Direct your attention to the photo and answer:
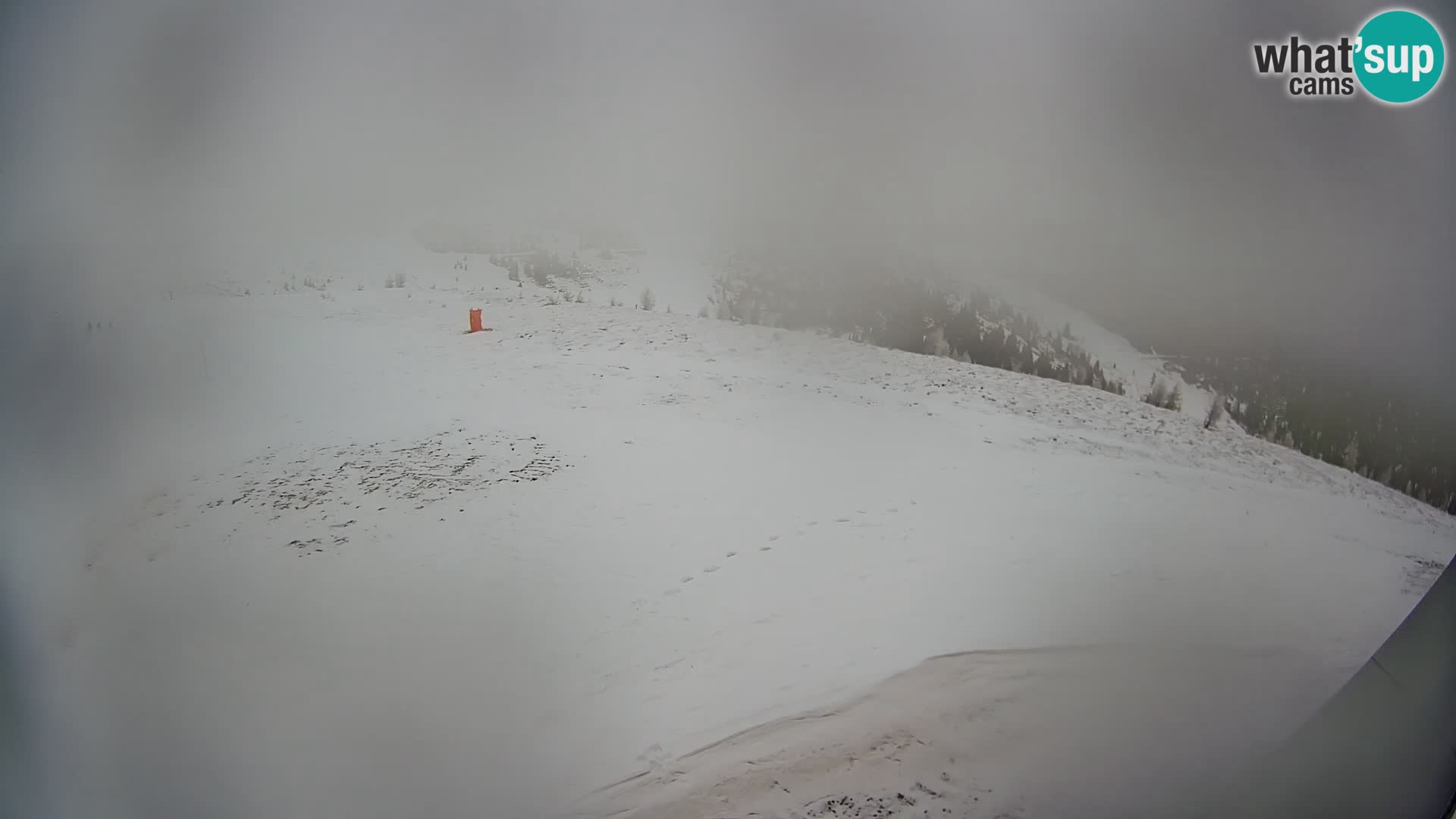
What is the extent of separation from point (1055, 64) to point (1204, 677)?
139 centimetres

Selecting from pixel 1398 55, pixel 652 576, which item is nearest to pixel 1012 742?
pixel 652 576

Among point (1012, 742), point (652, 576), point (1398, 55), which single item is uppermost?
point (1398, 55)

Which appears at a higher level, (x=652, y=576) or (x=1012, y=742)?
(x=652, y=576)

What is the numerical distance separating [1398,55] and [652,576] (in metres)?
1.97

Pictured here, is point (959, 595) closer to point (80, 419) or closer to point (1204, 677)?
point (1204, 677)

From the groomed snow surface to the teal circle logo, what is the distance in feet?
2.73

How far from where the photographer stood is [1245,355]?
1780 millimetres

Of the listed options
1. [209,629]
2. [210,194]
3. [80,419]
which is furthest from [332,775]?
[210,194]

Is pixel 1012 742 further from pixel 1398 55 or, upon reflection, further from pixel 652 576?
pixel 1398 55

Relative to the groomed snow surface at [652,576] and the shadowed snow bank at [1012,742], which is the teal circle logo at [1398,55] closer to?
the groomed snow surface at [652,576]

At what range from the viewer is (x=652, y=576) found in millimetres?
Result: 1414

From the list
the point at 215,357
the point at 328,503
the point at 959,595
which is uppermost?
the point at 215,357

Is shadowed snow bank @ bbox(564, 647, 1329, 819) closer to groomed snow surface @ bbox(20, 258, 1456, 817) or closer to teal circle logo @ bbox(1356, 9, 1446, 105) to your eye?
groomed snow surface @ bbox(20, 258, 1456, 817)

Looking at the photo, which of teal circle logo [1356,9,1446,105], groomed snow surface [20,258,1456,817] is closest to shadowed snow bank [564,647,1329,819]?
groomed snow surface [20,258,1456,817]
